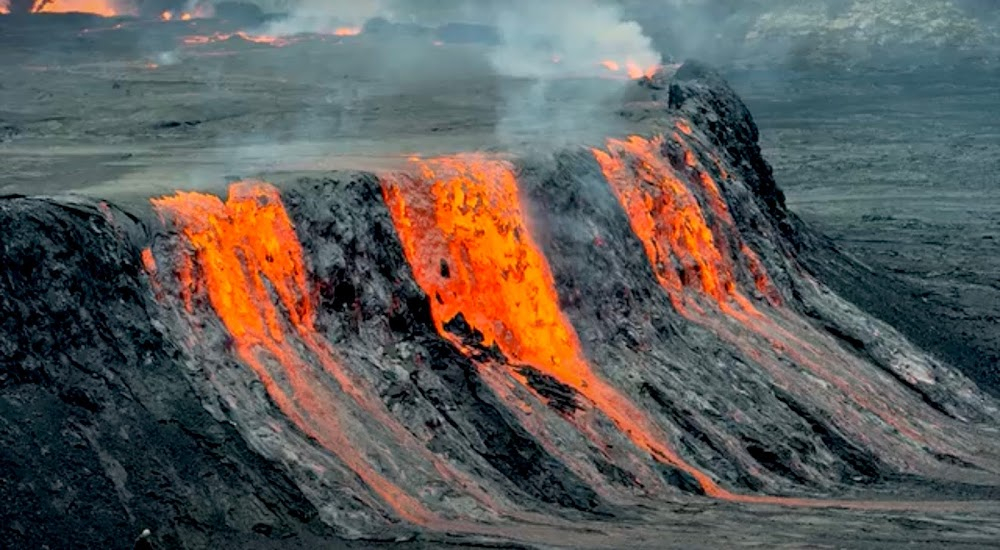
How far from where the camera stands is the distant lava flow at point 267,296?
28.0 m

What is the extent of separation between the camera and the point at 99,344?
85.1 ft

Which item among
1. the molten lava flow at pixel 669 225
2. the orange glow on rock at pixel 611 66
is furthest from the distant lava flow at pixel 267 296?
the orange glow on rock at pixel 611 66

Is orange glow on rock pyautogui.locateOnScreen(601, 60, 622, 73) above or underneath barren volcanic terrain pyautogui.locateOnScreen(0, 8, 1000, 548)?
above

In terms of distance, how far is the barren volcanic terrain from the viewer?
25328 millimetres

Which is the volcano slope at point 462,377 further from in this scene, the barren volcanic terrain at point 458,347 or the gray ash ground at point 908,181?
the gray ash ground at point 908,181

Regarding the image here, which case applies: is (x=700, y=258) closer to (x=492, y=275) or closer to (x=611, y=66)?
(x=492, y=275)

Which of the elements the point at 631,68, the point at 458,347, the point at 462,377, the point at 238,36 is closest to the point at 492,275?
the point at 458,347

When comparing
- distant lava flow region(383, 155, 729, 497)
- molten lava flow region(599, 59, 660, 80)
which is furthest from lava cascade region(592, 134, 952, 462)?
molten lava flow region(599, 59, 660, 80)

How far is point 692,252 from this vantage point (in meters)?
42.7

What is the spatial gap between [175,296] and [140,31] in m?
70.1

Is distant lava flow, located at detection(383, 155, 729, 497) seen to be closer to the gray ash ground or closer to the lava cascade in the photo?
the lava cascade

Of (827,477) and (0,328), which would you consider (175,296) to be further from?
(827,477)

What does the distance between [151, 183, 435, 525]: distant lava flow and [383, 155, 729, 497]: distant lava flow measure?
385 cm

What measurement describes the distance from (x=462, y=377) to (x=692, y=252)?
1291 cm
